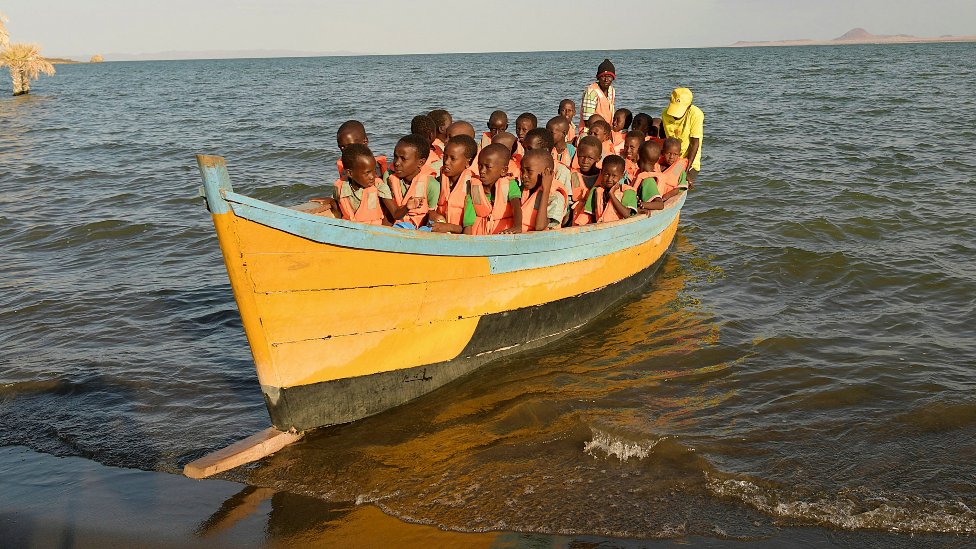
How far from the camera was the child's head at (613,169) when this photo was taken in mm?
5789

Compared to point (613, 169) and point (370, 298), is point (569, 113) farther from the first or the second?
point (370, 298)

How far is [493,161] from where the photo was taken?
15.8 feet

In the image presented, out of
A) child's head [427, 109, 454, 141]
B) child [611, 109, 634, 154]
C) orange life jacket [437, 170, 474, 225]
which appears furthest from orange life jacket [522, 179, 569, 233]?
child [611, 109, 634, 154]

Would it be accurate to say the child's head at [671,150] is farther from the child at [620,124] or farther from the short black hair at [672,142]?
the child at [620,124]

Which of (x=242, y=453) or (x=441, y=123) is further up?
(x=441, y=123)

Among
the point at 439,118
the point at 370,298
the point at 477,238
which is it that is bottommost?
the point at 370,298

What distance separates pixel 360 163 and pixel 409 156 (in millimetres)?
425

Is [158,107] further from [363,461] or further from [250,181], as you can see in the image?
[363,461]

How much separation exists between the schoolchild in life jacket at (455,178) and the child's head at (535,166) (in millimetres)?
421

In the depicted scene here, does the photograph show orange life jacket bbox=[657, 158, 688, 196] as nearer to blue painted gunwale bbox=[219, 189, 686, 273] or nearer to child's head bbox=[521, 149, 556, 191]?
blue painted gunwale bbox=[219, 189, 686, 273]

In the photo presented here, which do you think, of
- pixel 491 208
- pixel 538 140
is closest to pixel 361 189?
pixel 491 208

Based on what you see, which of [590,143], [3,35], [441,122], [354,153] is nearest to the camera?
[354,153]

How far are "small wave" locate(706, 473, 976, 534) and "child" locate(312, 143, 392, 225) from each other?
110 inches

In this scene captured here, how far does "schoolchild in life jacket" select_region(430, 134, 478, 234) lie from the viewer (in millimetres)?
5031
